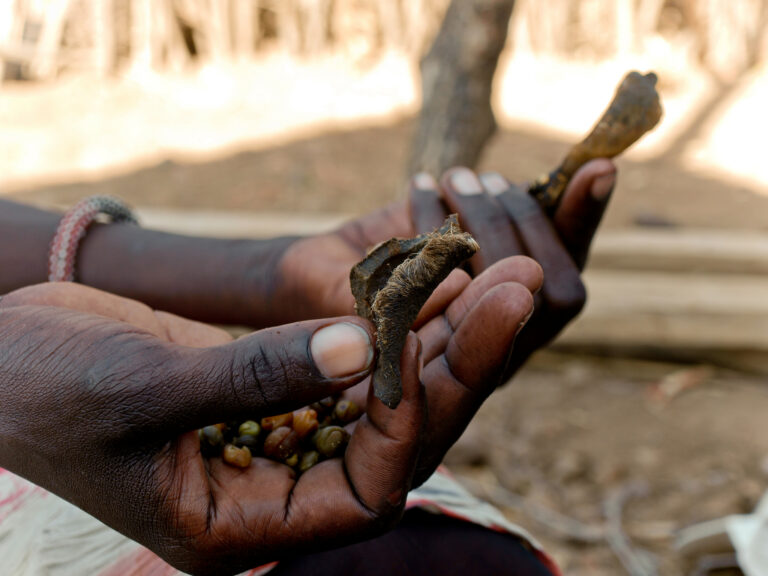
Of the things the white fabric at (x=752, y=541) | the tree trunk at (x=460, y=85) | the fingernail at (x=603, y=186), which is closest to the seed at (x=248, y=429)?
the fingernail at (x=603, y=186)

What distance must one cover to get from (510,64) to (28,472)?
23.7 ft

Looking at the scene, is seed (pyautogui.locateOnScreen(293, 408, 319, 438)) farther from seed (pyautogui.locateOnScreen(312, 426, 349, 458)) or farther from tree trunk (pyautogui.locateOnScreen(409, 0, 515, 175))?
tree trunk (pyautogui.locateOnScreen(409, 0, 515, 175))

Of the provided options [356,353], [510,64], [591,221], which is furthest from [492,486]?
[510,64]

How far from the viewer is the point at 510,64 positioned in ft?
24.7

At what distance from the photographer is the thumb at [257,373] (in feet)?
3.23

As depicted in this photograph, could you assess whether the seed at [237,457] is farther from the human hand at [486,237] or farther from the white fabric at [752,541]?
the white fabric at [752,541]

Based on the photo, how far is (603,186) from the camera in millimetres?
1673

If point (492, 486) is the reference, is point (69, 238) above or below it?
above

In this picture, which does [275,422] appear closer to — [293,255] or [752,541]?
[293,255]

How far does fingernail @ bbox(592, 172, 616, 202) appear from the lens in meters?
1.67

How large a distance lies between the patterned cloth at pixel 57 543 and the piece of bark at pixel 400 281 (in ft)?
1.36

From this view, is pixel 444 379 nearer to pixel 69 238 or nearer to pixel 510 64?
pixel 69 238

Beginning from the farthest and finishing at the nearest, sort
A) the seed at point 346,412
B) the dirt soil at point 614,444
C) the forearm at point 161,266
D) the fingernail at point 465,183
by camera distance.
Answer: the dirt soil at point 614,444
the forearm at point 161,266
the fingernail at point 465,183
the seed at point 346,412

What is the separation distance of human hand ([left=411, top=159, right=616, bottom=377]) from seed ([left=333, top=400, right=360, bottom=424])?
1.47 feet
